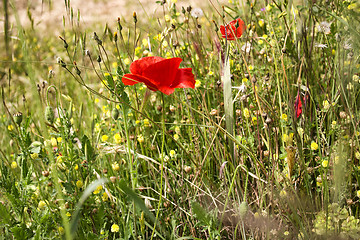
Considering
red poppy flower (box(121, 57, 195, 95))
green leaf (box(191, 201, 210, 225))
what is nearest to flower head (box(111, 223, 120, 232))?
green leaf (box(191, 201, 210, 225))

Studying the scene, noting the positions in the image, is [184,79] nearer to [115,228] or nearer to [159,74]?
[159,74]

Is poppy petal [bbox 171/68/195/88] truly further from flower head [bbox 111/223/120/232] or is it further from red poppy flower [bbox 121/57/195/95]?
flower head [bbox 111/223/120/232]

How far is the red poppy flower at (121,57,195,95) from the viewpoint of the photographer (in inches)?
39.4

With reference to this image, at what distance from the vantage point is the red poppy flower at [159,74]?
1.00m

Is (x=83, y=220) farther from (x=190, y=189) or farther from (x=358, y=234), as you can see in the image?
(x=358, y=234)

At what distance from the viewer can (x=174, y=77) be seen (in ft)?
3.37

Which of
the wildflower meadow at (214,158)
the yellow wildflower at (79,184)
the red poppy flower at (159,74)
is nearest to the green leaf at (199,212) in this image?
the wildflower meadow at (214,158)

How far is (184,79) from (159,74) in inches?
2.9

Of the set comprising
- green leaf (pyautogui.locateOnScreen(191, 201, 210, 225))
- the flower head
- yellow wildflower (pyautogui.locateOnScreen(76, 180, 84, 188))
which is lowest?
the flower head

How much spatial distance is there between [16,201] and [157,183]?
18.7 inches

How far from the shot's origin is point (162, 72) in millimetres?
1017

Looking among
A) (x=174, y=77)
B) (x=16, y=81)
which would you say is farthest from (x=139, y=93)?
(x=16, y=81)

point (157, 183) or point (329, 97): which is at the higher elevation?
point (329, 97)

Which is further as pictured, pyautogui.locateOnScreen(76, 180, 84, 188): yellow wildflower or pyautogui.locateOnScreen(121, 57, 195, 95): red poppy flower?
pyautogui.locateOnScreen(76, 180, 84, 188): yellow wildflower
